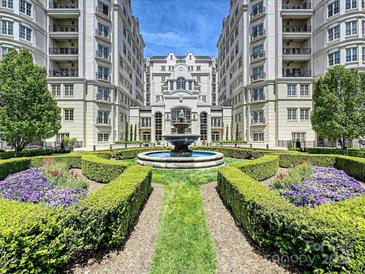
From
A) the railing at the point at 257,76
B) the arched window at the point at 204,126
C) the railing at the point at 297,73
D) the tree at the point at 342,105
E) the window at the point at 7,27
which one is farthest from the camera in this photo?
the arched window at the point at 204,126

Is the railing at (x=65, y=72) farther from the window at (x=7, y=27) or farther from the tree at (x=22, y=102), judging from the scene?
the tree at (x=22, y=102)

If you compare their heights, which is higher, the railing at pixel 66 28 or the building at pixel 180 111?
the railing at pixel 66 28

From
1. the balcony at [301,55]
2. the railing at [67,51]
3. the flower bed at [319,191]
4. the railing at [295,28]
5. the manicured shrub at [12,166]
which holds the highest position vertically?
the railing at [295,28]

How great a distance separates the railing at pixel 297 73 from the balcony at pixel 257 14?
1053cm

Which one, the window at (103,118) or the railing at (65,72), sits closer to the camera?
the railing at (65,72)

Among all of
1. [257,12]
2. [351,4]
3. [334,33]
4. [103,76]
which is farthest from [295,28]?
[103,76]

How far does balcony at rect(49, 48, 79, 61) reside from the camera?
29.9 metres

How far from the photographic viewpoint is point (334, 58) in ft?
86.3

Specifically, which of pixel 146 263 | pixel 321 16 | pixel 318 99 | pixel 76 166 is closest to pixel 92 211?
pixel 146 263

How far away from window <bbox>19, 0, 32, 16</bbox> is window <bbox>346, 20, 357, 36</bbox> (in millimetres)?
47893

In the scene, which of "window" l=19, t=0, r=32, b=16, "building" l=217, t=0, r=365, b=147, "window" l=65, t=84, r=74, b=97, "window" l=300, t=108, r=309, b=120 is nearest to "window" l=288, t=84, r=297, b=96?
"building" l=217, t=0, r=365, b=147

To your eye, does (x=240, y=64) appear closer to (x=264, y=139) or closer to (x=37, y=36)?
(x=264, y=139)

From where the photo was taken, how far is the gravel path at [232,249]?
4.08 meters

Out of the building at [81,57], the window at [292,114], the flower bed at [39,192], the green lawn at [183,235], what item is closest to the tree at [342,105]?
the window at [292,114]
